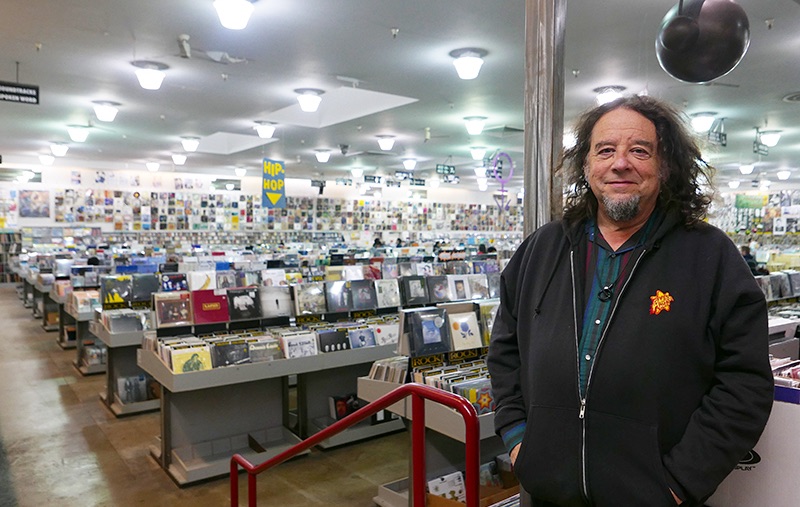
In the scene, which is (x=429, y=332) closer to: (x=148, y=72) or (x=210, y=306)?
(x=210, y=306)

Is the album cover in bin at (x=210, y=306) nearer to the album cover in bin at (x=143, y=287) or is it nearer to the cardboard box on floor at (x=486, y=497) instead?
the album cover in bin at (x=143, y=287)

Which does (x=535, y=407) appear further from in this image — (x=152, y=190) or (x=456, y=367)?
(x=152, y=190)

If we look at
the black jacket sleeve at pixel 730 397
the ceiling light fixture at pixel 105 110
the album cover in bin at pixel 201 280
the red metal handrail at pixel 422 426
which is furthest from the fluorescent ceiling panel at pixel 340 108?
the black jacket sleeve at pixel 730 397

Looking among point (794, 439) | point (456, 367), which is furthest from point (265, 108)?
point (794, 439)

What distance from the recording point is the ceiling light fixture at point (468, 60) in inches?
249

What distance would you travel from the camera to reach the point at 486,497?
A: 12.3 ft

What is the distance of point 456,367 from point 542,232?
2112 mm

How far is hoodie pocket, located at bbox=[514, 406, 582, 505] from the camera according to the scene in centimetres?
160

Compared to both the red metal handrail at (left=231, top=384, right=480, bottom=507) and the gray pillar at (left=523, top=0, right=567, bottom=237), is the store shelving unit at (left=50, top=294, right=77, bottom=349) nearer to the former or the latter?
the red metal handrail at (left=231, top=384, right=480, bottom=507)

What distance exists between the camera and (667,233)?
5.43 feet

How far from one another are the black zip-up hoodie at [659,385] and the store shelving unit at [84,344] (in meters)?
7.63

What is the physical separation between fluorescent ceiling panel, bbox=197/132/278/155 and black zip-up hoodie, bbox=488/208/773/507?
13.0m

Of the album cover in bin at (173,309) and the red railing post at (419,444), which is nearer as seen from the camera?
the red railing post at (419,444)

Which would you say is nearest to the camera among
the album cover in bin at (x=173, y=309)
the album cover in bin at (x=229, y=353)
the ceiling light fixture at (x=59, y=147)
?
the album cover in bin at (x=229, y=353)
